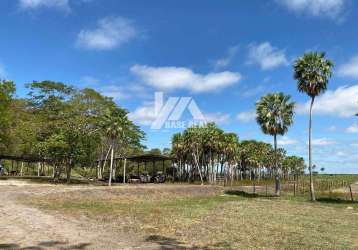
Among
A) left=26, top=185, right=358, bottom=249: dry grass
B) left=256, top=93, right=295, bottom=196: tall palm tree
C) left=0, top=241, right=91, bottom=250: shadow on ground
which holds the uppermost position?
left=256, top=93, right=295, bottom=196: tall palm tree

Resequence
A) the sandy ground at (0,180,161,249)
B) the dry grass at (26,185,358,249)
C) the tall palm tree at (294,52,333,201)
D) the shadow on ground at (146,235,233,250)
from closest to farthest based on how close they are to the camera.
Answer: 1. the sandy ground at (0,180,161,249)
2. the shadow on ground at (146,235,233,250)
3. the dry grass at (26,185,358,249)
4. the tall palm tree at (294,52,333,201)

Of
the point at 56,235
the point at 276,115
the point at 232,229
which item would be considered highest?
the point at 276,115

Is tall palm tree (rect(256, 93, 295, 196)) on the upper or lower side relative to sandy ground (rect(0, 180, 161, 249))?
upper

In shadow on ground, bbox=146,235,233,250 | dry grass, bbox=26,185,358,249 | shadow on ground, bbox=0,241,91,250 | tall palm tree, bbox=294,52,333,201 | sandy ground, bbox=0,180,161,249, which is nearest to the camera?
shadow on ground, bbox=0,241,91,250

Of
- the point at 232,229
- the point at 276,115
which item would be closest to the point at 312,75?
the point at 276,115

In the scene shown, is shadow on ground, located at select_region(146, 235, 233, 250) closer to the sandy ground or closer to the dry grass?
the dry grass

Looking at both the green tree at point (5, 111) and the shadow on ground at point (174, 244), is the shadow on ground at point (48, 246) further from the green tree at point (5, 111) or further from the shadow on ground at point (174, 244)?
the green tree at point (5, 111)

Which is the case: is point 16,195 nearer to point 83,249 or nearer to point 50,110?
point 83,249

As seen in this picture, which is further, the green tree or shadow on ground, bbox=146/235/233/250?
the green tree

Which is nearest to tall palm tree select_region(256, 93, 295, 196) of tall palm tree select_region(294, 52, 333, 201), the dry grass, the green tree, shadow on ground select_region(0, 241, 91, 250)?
tall palm tree select_region(294, 52, 333, 201)

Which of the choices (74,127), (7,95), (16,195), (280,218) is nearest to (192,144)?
(74,127)

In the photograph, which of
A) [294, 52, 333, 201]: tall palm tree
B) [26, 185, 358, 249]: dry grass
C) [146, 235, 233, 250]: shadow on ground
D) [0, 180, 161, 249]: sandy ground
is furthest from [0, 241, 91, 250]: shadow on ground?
[294, 52, 333, 201]: tall palm tree

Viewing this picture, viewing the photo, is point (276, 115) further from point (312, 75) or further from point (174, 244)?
point (174, 244)

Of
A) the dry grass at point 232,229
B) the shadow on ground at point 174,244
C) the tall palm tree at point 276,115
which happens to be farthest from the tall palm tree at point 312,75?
the shadow on ground at point 174,244
